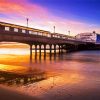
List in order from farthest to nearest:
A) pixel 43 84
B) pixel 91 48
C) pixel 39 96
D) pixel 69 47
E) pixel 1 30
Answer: pixel 91 48 < pixel 69 47 < pixel 1 30 < pixel 43 84 < pixel 39 96

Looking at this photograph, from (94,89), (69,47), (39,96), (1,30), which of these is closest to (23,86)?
(39,96)

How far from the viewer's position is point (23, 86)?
565 inches

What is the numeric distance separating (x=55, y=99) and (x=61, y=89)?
7.97 ft

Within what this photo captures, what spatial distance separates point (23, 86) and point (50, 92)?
2.03 metres

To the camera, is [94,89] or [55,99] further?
[94,89]

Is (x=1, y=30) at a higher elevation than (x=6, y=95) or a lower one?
higher

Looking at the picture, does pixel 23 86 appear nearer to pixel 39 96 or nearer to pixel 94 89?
pixel 39 96

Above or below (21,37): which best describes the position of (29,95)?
below

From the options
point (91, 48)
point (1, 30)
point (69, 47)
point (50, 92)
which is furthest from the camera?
point (91, 48)

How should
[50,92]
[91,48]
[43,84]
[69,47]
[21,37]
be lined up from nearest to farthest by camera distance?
[50,92] < [43,84] < [21,37] < [69,47] < [91,48]

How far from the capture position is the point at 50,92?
1320 cm

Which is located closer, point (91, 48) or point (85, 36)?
point (91, 48)

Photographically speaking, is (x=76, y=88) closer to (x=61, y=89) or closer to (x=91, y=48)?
(x=61, y=89)

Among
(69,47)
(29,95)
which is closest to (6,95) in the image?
(29,95)
